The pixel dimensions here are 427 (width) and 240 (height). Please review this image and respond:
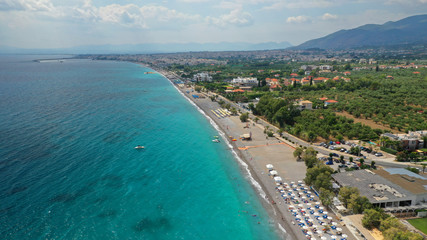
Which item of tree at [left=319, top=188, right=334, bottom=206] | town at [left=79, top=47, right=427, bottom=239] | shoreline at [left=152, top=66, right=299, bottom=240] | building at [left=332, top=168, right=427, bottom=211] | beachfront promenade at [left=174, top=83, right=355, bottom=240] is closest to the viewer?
beachfront promenade at [left=174, top=83, right=355, bottom=240]

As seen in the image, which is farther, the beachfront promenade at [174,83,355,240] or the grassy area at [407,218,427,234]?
the beachfront promenade at [174,83,355,240]

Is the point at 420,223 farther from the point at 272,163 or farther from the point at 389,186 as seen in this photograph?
the point at 272,163

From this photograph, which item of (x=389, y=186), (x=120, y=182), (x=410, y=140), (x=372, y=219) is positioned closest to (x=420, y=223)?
(x=389, y=186)

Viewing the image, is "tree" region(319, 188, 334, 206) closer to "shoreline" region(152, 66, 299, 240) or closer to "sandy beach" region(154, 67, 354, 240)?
"sandy beach" region(154, 67, 354, 240)

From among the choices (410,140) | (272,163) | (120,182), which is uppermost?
(410,140)

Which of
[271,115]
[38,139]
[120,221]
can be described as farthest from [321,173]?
[38,139]

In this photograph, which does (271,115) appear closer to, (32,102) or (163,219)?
(163,219)

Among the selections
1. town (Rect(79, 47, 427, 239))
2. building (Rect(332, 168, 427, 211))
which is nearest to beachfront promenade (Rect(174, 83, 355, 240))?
town (Rect(79, 47, 427, 239))
